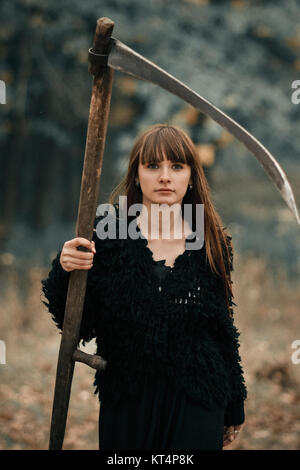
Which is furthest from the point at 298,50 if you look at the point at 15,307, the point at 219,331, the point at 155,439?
the point at 155,439

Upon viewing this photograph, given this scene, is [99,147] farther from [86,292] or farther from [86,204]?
[86,292]

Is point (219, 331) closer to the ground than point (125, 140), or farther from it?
closer to the ground

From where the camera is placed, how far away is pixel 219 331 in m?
2.06

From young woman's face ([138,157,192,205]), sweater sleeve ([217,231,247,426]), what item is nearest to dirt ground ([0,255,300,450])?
sweater sleeve ([217,231,247,426])

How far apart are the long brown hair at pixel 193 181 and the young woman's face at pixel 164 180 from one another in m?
0.03

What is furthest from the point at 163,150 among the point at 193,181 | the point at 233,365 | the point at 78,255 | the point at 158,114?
Answer: the point at 158,114

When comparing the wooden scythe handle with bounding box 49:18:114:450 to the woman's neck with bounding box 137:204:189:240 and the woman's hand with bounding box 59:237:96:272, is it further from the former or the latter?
the woman's neck with bounding box 137:204:189:240

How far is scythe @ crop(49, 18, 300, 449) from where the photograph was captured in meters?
1.59

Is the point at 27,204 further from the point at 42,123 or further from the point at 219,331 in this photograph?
the point at 219,331

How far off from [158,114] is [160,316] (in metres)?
3.70

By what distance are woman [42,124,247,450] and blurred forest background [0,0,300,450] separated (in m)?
2.16

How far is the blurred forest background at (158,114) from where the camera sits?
4469 millimetres

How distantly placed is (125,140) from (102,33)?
376 cm

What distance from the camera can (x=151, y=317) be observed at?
6.23 feet
